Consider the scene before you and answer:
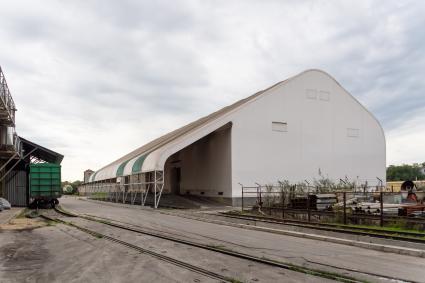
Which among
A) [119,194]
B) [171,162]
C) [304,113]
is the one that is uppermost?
[304,113]

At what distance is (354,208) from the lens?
19.3 meters

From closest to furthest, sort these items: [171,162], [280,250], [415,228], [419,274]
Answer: [419,274] → [280,250] → [415,228] → [171,162]

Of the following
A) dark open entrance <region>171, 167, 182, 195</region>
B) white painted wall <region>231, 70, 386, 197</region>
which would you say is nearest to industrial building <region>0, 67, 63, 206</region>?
dark open entrance <region>171, 167, 182, 195</region>

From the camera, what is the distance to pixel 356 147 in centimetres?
3762

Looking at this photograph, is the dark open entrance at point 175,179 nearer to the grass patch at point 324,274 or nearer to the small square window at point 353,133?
the small square window at point 353,133

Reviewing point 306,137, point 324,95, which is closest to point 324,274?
point 306,137

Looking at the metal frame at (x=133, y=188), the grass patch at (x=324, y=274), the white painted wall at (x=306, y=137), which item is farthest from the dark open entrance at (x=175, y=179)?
the grass patch at (x=324, y=274)

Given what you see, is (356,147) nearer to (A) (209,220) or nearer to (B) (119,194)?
(A) (209,220)

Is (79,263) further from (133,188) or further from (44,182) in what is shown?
(133,188)

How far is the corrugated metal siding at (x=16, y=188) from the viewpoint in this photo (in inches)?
1499

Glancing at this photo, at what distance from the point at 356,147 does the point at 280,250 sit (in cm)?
2796

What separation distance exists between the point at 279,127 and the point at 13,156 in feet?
63.0

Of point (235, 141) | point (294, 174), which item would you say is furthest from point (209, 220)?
point (294, 174)

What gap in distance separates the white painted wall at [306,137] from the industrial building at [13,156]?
1492 centimetres
